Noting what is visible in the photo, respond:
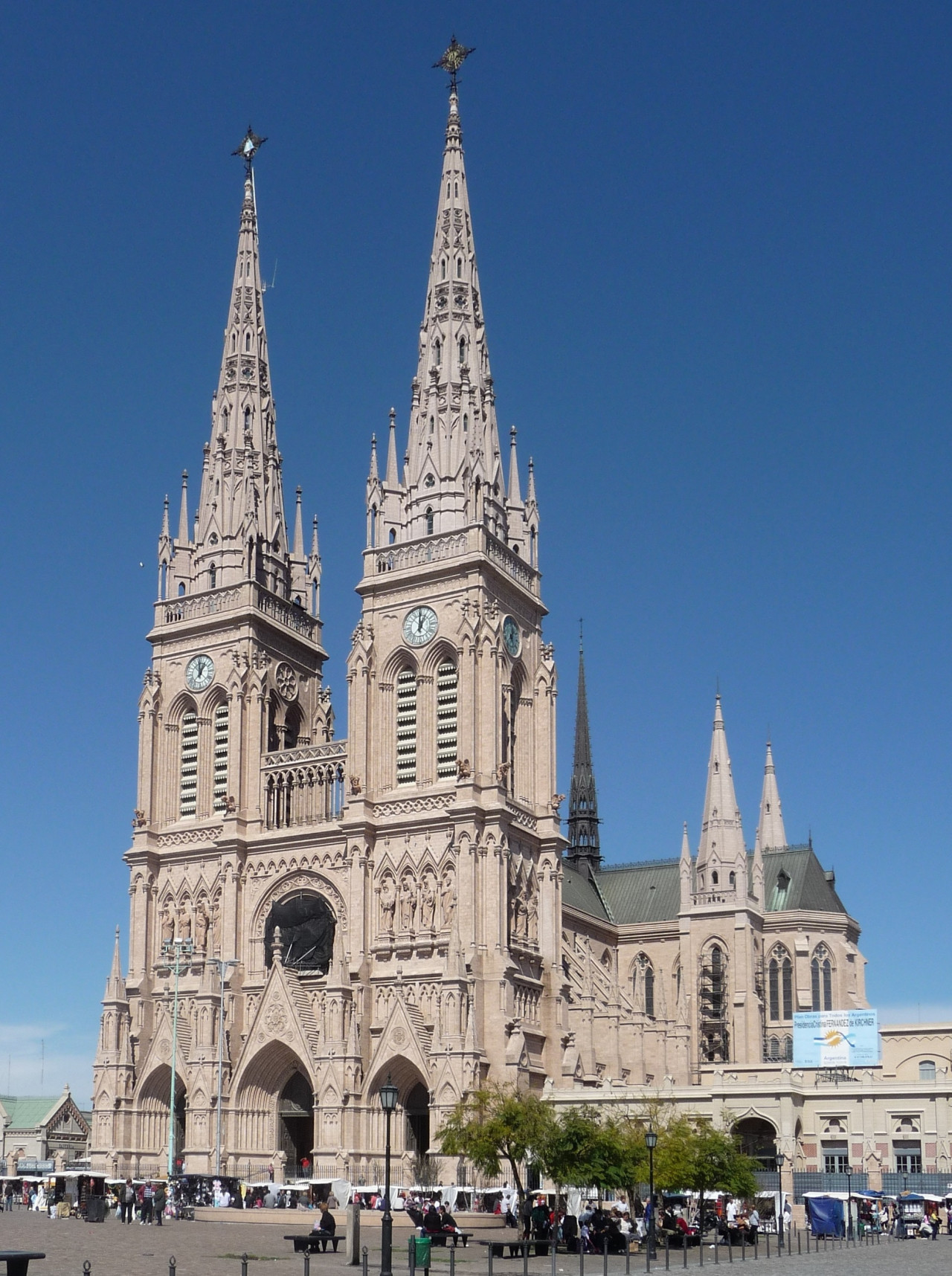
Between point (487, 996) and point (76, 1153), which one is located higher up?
point (487, 996)

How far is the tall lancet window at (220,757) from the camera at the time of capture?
273ft

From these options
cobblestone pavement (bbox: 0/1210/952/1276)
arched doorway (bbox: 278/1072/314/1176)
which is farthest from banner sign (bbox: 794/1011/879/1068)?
cobblestone pavement (bbox: 0/1210/952/1276)

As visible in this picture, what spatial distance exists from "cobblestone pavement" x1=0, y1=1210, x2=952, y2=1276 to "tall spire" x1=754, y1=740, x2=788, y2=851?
Answer: 5509 centimetres

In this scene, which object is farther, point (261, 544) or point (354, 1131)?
point (261, 544)

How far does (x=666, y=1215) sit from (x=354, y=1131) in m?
21.4

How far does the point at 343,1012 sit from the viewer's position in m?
72.9

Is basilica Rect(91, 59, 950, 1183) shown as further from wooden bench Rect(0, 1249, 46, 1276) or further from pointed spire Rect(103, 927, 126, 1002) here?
wooden bench Rect(0, 1249, 46, 1276)

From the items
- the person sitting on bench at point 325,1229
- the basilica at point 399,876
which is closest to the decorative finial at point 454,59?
the basilica at point 399,876

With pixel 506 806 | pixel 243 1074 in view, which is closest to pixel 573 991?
pixel 506 806

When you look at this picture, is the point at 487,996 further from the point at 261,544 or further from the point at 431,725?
the point at 261,544

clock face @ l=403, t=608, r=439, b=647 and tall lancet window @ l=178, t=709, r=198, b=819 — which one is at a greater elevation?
clock face @ l=403, t=608, r=439, b=647

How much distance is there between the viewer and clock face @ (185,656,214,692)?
281 feet

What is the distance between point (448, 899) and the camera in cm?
7456

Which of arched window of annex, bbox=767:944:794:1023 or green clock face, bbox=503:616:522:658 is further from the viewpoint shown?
arched window of annex, bbox=767:944:794:1023
